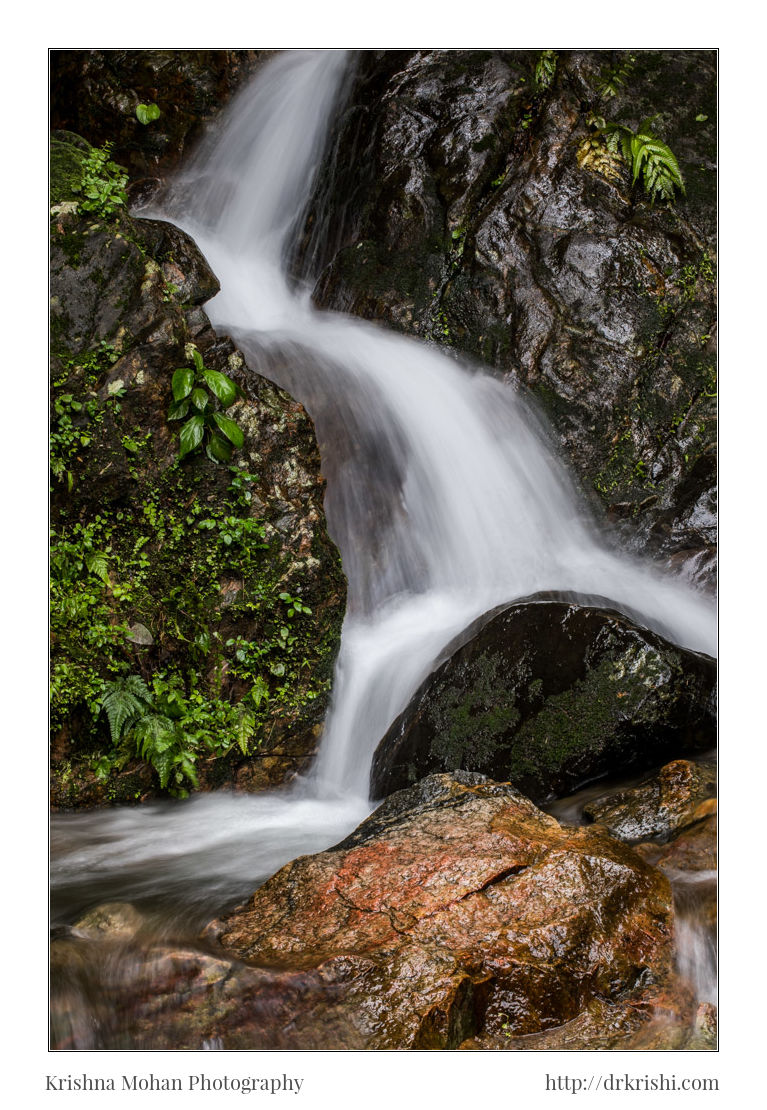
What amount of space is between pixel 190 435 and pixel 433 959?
2836 mm

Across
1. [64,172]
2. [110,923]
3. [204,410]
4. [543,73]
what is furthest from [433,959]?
[543,73]

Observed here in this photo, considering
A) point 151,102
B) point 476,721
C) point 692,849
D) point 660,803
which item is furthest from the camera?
point 151,102

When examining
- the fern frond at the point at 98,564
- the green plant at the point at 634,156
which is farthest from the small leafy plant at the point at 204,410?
the green plant at the point at 634,156

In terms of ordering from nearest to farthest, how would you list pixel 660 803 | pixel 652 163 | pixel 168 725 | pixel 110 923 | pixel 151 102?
pixel 110 923 < pixel 660 803 < pixel 168 725 < pixel 652 163 < pixel 151 102

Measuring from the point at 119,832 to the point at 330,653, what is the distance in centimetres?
147

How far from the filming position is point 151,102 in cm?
664

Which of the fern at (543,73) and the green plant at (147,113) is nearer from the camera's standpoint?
the fern at (543,73)

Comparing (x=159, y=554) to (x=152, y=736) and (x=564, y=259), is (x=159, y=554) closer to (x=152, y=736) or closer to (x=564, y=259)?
(x=152, y=736)

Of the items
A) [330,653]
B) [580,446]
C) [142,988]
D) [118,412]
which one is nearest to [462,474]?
[580,446]

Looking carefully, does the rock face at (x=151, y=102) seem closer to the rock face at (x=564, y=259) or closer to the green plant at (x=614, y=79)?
the rock face at (x=564, y=259)

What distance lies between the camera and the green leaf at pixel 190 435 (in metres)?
3.87

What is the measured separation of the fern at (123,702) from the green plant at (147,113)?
5.65 meters

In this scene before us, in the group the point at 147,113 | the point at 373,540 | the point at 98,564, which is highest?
the point at 147,113

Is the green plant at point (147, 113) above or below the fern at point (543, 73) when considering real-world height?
above
